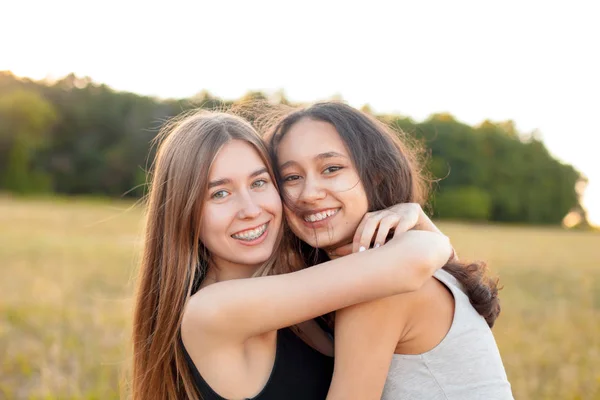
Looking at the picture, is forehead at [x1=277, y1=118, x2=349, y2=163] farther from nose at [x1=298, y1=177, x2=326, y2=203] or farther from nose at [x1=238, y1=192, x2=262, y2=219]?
nose at [x1=238, y1=192, x2=262, y2=219]

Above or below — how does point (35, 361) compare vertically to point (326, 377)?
below

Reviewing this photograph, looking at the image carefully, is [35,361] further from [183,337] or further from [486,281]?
[486,281]

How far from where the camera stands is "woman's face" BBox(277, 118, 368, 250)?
2850mm

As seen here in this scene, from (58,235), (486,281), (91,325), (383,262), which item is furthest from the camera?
(58,235)

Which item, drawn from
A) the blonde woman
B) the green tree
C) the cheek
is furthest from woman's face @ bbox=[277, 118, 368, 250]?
the green tree

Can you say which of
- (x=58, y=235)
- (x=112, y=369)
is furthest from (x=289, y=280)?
(x=58, y=235)

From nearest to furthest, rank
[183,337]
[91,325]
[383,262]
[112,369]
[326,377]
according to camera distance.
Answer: [383,262] < [183,337] < [326,377] < [112,369] < [91,325]

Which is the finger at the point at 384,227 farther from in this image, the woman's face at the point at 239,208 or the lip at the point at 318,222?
the woman's face at the point at 239,208

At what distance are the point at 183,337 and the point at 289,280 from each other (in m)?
0.49

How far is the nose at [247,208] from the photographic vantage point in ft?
8.95

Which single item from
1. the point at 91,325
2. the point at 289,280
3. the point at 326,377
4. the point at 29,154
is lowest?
the point at 29,154

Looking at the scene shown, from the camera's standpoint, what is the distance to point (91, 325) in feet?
22.0

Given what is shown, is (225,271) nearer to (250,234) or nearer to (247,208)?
(250,234)

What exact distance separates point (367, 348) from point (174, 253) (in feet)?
3.12
